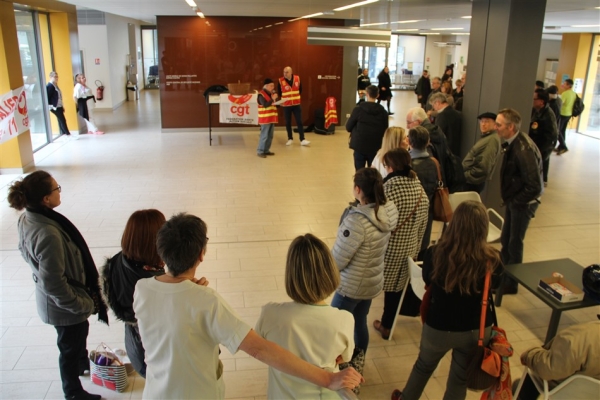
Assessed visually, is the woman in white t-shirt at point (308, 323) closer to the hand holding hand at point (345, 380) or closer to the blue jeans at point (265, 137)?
the hand holding hand at point (345, 380)

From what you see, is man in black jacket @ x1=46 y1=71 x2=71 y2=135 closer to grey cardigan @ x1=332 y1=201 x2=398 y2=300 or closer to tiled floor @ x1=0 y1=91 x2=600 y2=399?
tiled floor @ x1=0 y1=91 x2=600 y2=399

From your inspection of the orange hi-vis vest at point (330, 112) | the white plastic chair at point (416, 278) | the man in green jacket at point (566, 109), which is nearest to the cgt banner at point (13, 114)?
→ the orange hi-vis vest at point (330, 112)

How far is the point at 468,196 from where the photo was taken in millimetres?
4754

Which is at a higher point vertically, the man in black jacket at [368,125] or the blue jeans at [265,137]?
the man in black jacket at [368,125]

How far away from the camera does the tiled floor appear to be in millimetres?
3625

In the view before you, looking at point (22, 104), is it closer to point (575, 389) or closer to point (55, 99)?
point (55, 99)

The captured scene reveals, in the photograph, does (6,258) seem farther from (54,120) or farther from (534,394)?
(54,120)

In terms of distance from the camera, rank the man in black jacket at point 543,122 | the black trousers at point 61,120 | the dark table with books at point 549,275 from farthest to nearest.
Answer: the black trousers at point 61,120
the man in black jacket at point 543,122
the dark table with books at point 549,275

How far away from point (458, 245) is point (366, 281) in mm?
730

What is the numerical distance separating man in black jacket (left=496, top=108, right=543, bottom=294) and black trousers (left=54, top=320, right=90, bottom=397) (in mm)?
3621

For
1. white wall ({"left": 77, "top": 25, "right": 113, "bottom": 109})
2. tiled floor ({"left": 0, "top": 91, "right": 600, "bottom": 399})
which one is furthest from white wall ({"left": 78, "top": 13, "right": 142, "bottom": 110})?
tiled floor ({"left": 0, "top": 91, "right": 600, "bottom": 399})

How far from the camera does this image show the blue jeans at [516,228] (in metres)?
4.56

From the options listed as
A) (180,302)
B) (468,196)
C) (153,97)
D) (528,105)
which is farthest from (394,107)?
(180,302)

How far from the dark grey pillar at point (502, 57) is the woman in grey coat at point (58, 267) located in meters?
4.81
